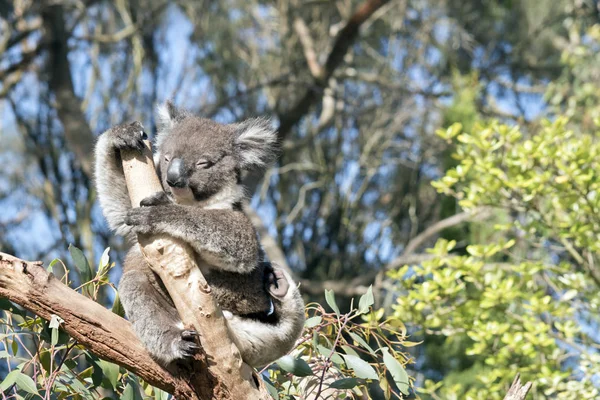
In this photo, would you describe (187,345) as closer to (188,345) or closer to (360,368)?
(188,345)

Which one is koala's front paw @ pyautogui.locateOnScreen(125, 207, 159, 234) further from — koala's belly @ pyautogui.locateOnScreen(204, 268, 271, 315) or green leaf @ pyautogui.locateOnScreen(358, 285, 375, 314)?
green leaf @ pyautogui.locateOnScreen(358, 285, 375, 314)

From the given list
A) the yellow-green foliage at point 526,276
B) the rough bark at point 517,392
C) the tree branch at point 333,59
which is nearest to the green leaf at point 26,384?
the rough bark at point 517,392

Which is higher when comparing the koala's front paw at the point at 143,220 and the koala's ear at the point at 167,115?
the koala's ear at the point at 167,115

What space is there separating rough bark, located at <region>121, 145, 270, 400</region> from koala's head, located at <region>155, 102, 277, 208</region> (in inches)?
17.5

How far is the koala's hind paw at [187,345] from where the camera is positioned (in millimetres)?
2715

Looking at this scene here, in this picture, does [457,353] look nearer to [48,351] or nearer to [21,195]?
[48,351]

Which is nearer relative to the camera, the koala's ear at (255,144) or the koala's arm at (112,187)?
the koala's arm at (112,187)

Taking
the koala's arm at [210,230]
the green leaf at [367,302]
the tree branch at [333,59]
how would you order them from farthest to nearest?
the tree branch at [333,59]
the green leaf at [367,302]
the koala's arm at [210,230]

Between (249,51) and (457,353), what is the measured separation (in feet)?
21.0

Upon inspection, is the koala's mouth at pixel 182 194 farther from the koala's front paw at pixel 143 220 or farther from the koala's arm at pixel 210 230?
the koala's front paw at pixel 143 220

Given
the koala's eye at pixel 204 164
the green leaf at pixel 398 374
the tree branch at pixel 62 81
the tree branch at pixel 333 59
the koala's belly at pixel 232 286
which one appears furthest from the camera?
the tree branch at pixel 62 81

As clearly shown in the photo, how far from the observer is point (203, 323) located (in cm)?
274

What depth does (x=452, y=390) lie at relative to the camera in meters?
4.87

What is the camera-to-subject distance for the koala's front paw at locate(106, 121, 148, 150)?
120 inches
